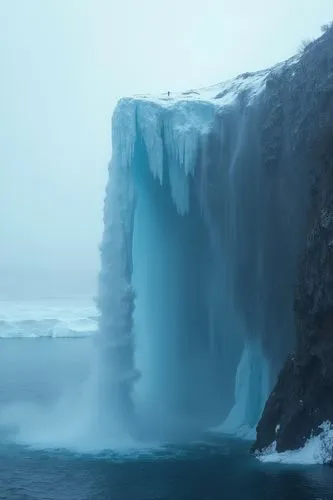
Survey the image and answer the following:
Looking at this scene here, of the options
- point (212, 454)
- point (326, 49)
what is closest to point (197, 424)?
point (212, 454)

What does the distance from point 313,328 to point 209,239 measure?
13342 millimetres

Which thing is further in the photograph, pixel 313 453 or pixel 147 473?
pixel 313 453

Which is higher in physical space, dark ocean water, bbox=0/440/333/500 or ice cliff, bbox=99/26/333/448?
ice cliff, bbox=99/26/333/448

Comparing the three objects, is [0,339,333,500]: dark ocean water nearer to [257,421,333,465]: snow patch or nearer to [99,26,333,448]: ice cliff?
[257,421,333,465]: snow patch

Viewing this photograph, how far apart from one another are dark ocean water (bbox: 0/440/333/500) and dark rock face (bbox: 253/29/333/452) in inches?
84.7

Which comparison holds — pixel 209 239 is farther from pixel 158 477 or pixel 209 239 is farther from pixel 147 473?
pixel 158 477

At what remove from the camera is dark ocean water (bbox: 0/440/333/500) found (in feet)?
75.6

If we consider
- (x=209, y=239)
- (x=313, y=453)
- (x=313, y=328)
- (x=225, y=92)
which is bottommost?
(x=313, y=453)

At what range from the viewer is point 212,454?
29609 mm

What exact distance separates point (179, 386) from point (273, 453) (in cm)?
1335

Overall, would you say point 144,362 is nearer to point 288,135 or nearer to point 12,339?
point 288,135

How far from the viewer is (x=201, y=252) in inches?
1622

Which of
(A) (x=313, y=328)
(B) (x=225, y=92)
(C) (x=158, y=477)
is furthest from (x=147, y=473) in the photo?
(B) (x=225, y=92)

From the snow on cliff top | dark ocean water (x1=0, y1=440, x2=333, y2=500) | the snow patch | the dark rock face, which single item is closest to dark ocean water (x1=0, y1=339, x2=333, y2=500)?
dark ocean water (x1=0, y1=440, x2=333, y2=500)
